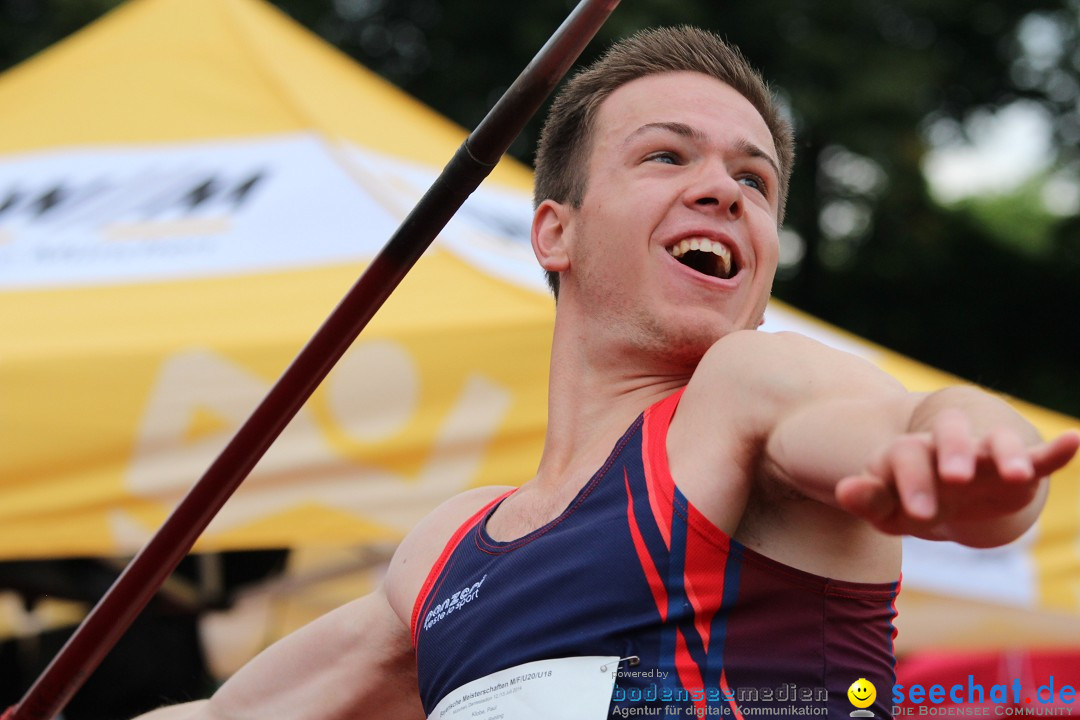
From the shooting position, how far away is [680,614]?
1419mm

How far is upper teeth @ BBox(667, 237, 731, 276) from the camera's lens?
179 cm

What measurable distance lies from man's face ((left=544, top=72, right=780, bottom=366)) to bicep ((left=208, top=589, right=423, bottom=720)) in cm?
60

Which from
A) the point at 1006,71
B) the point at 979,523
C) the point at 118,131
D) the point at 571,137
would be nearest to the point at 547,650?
the point at 979,523

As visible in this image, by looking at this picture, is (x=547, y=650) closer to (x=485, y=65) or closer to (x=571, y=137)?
(x=571, y=137)

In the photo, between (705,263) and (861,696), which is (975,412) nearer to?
(861,696)

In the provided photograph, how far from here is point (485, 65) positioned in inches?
454

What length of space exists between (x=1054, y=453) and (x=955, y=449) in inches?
3.1

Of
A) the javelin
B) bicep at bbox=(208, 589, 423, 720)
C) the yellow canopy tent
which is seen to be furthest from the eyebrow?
the yellow canopy tent

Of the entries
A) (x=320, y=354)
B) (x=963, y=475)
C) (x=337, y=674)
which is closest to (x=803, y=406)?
(x=963, y=475)

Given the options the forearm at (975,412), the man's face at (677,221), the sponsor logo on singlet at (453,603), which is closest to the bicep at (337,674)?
the sponsor logo on singlet at (453,603)

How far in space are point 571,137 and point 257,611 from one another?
293 cm

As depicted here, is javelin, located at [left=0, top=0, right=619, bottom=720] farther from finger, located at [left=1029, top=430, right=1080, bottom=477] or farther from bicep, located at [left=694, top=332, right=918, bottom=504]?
finger, located at [left=1029, top=430, right=1080, bottom=477]

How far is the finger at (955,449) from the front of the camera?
978mm

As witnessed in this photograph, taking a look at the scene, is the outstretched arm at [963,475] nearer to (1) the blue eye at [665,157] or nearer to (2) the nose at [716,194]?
(2) the nose at [716,194]
